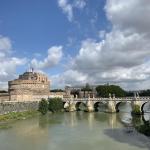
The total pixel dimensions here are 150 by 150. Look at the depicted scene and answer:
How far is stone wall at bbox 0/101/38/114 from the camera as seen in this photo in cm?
5416

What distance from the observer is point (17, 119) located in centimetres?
4944

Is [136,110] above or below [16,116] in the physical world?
above

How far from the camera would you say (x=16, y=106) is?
191 feet

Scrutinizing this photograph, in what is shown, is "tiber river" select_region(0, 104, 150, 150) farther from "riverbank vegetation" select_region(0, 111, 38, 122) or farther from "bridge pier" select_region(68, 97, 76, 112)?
"bridge pier" select_region(68, 97, 76, 112)

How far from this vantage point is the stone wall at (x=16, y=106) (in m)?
54.2

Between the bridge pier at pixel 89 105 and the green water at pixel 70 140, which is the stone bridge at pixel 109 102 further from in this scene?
the green water at pixel 70 140

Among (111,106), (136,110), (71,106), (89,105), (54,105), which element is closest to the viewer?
(136,110)

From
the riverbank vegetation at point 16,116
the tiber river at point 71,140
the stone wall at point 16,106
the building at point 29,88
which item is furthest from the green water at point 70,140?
the building at point 29,88

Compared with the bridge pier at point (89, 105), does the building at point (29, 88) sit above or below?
above

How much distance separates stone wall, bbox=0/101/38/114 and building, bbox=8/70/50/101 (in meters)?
11.9

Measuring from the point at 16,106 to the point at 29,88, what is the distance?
23.5 meters

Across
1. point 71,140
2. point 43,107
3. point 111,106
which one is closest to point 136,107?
Result: point 111,106

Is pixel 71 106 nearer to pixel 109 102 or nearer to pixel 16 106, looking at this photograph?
pixel 109 102

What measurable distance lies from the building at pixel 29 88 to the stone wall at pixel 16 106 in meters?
11.9
